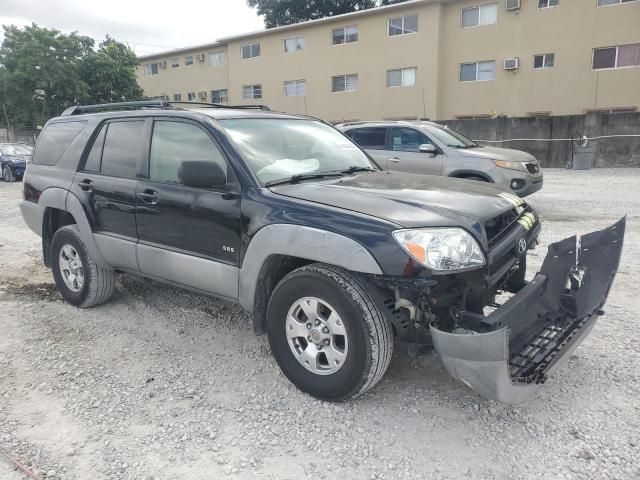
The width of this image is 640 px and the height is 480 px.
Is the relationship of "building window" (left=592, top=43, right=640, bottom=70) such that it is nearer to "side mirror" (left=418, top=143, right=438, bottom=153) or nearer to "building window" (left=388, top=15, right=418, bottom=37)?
"building window" (left=388, top=15, right=418, bottom=37)

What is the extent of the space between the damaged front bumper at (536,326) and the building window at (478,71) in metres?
22.2

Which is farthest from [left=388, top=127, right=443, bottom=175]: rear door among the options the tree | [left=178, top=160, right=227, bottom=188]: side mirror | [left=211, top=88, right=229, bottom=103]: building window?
the tree

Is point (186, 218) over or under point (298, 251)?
over

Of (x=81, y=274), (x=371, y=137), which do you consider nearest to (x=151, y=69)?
(x=371, y=137)

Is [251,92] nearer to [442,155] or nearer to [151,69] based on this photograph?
[151,69]

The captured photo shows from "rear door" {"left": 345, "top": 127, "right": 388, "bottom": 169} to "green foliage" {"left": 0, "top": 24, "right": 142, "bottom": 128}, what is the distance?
28705mm

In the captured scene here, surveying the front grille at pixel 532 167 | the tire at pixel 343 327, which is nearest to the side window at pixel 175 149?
the tire at pixel 343 327

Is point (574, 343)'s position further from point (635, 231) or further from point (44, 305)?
point (635, 231)

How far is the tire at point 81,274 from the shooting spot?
454 centimetres

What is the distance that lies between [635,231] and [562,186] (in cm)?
600

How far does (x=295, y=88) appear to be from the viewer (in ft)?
97.0

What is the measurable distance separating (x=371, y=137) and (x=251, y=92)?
23.9m

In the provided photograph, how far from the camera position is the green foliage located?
1238 inches

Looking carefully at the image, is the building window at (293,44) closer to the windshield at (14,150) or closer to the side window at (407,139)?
the windshield at (14,150)
